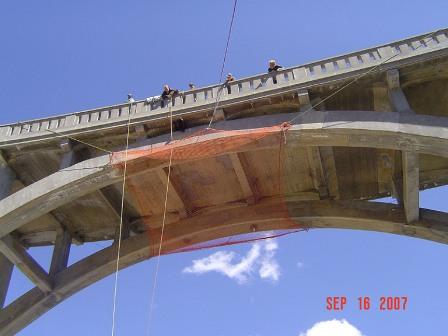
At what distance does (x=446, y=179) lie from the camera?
1842 centimetres

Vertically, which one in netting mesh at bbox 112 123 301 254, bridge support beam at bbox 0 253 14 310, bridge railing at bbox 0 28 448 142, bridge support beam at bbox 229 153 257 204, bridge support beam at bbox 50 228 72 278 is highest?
bridge railing at bbox 0 28 448 142

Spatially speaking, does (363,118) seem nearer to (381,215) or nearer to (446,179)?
(381,215)

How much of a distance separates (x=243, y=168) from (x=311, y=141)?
3.77m

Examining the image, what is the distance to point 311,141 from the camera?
14.9 metres

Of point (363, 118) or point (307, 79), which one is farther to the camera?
point (307, 79)

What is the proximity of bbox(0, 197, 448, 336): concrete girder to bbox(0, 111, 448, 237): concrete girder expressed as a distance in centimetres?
349

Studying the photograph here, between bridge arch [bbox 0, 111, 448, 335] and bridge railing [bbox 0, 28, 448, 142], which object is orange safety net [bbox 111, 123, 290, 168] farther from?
bridge railing [bbox 0, 28, 448, 142]

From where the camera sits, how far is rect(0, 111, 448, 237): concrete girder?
533 inches

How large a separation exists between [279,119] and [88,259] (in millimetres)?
8836

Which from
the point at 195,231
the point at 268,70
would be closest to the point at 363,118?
the point at 268,70

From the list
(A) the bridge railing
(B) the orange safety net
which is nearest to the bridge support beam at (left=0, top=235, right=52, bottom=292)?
(A) the bridge railing

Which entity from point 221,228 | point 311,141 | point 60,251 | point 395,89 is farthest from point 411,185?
point 60,251

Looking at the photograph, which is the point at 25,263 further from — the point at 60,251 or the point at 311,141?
the point at 311,141

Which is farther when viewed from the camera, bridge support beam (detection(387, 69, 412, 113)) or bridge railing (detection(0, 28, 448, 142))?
bridge railing (detection(0, 28, 448, 142))
